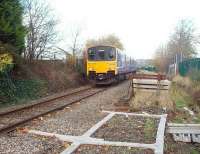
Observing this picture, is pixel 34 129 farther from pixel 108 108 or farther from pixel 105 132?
pixel 108 108

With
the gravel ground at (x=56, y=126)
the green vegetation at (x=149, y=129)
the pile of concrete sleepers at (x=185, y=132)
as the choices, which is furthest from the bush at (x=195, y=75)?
the pile of concrete sleepers at (x=185, y=132)

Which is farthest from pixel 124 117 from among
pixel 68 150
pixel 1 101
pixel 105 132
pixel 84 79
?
pixel 84 79

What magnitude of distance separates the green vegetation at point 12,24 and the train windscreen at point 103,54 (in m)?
9.63

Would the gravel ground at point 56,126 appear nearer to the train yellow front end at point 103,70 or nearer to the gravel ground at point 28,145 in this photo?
the gravel ground at point 28,145

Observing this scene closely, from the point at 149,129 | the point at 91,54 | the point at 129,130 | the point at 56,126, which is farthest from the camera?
the point at 91,54

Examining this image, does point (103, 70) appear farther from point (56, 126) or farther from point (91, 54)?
point (56, 126)

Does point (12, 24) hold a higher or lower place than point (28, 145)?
higher

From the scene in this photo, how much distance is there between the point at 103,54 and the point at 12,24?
1072 centimetres

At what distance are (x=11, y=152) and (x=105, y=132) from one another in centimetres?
256

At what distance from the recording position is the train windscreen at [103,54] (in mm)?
25062

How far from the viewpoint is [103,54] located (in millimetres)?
25172

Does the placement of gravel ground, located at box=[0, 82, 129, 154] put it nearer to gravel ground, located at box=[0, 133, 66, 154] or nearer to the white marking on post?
gravel ground, located at box=[0, 133, 66, 154]

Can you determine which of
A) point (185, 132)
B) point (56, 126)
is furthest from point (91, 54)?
point (185, 132)

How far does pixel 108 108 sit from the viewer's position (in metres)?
12.5
